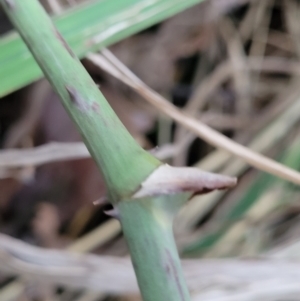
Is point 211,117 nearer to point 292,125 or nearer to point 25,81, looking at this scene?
point 292,125

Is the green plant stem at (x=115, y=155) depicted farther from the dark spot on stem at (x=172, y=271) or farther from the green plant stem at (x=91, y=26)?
the green plant stem at (x=91, y=26)

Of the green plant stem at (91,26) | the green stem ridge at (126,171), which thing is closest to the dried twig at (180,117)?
the green plant stem at (91,26)

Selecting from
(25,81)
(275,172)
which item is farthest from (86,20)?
(275,172)

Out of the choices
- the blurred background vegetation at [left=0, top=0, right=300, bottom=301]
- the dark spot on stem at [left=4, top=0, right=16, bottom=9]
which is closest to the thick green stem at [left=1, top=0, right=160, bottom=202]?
the dark spot on stem at [left=4, top=0, right=16, bottom=9]

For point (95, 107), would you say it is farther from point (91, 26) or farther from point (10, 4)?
point (91, 26)

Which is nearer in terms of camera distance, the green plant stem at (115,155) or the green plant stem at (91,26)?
the green plant stem at (115,155)

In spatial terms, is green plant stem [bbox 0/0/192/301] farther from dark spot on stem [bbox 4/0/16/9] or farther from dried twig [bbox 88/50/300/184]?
dried twig [bbox 88/50/300/184]

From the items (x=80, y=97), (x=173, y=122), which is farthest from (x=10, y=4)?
(x=173, y=122)

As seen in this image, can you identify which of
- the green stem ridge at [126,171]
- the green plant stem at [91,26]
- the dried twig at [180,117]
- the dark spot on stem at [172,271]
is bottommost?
the dark spot on stem at [172,271]
